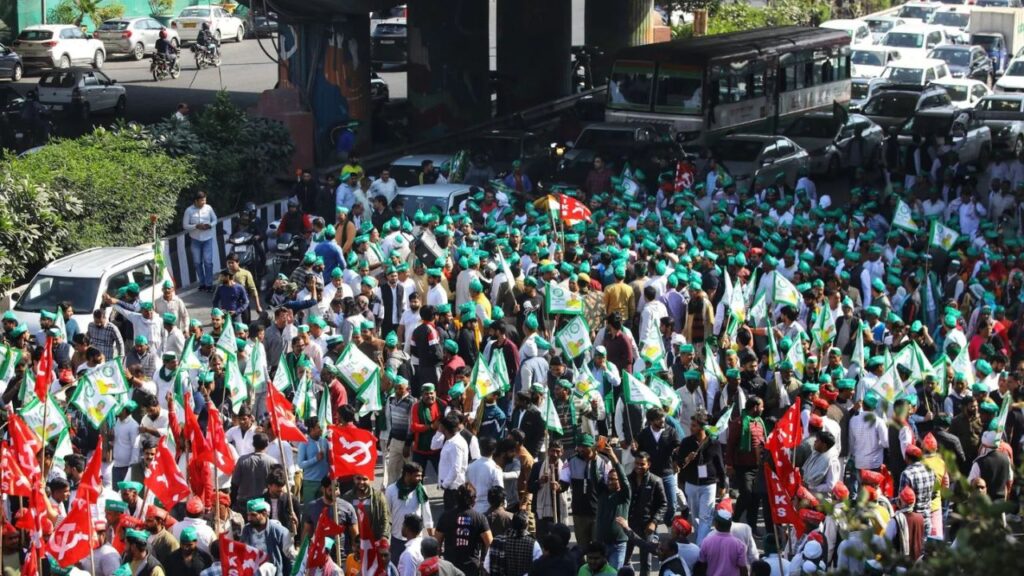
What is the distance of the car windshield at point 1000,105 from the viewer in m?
31.5

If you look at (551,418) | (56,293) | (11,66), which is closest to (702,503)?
(551,418)

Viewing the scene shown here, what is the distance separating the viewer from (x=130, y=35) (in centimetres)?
4756

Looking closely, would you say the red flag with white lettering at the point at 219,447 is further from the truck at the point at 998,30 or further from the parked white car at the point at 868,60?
the truck at the point at 998,30

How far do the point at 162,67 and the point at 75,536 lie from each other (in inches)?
1343

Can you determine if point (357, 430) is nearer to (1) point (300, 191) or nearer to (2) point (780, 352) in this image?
(2) point (780, 352)

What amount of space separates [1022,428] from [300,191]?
11.9m

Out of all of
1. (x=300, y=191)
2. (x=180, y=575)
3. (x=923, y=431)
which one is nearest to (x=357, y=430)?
(x=180, y=575)

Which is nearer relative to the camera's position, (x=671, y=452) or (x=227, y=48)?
(x=671, y=452)

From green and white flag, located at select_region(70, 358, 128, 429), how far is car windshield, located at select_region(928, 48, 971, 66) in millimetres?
33205

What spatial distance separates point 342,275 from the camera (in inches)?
669

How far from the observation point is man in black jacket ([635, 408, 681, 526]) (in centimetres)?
1260

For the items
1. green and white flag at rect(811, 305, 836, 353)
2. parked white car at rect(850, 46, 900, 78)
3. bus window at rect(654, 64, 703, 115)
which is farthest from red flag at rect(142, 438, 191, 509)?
parked white car at rect(850, 46, 900, 78)

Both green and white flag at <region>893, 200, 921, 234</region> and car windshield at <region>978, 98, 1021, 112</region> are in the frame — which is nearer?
green and white flag at <region>893, 200, 921, 234</region>

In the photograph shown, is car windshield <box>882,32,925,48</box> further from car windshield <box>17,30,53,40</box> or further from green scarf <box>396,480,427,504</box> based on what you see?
green scarf <box>396,480,427,504</box>
